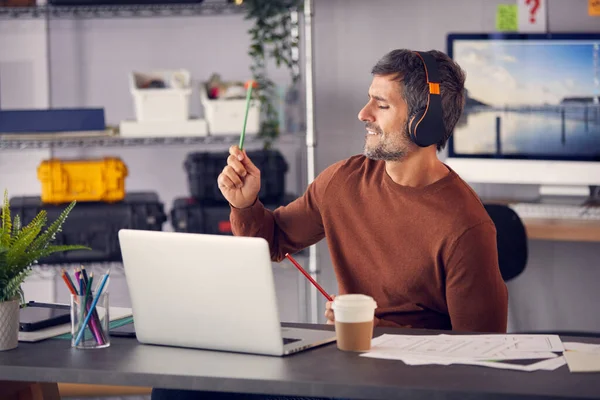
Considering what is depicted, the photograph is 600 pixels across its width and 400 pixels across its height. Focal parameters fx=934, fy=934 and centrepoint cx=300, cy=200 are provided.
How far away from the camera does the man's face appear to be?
2166mm

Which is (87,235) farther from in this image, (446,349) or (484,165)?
(446,349)

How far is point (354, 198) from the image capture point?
7.25ft

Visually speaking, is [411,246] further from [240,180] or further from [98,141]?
[98,141]

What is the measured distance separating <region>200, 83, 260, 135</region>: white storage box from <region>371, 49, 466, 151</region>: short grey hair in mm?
1385

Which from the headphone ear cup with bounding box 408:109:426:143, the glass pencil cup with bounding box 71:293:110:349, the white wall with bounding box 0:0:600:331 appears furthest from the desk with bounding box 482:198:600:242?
the glass pencil cup with bounding box 71:293:110:349

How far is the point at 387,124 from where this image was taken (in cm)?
218

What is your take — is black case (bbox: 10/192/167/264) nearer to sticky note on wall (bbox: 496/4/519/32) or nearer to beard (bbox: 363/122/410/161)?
beard (bbox: 363/122/410/161)

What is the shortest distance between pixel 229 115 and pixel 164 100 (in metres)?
0.25

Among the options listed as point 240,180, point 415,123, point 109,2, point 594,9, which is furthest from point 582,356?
point 594,9

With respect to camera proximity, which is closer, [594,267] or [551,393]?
[551,393]

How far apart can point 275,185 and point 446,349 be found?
201 centimetres

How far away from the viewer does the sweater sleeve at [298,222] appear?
2.29 meters

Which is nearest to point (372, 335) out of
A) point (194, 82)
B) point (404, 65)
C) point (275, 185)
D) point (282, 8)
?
point (404, 65)

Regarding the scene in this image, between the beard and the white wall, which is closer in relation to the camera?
the beard
